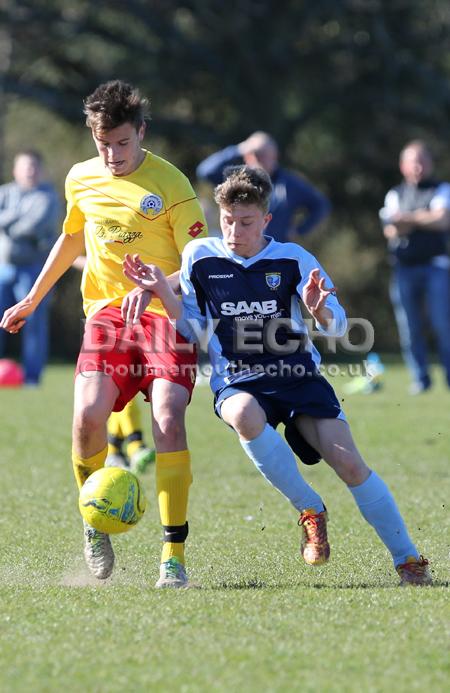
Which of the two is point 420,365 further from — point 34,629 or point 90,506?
point 34,629

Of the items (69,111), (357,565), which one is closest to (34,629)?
(357,565)

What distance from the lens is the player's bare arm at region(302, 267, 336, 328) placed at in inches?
196

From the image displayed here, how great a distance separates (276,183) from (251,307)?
598 cm

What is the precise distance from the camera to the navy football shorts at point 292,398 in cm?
515

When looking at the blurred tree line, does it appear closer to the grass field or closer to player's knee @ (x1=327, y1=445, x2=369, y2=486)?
the grass field

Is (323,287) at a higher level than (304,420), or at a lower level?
higher

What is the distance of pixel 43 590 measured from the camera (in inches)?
195

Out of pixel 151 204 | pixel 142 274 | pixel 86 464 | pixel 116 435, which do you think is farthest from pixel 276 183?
pixel 142 274

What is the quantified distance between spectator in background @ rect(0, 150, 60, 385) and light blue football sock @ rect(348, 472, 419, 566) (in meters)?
9.17

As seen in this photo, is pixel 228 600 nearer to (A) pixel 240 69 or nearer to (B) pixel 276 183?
(B) pixel 276 183

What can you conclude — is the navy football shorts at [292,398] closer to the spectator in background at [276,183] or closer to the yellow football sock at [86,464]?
the yellow football sock at [86,464]

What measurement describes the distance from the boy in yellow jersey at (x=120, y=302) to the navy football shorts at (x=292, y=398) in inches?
11.2

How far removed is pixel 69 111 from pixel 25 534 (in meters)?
20.3

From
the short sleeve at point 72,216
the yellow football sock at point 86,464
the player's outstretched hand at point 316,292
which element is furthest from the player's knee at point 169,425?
the short sleeve at point 72,216
